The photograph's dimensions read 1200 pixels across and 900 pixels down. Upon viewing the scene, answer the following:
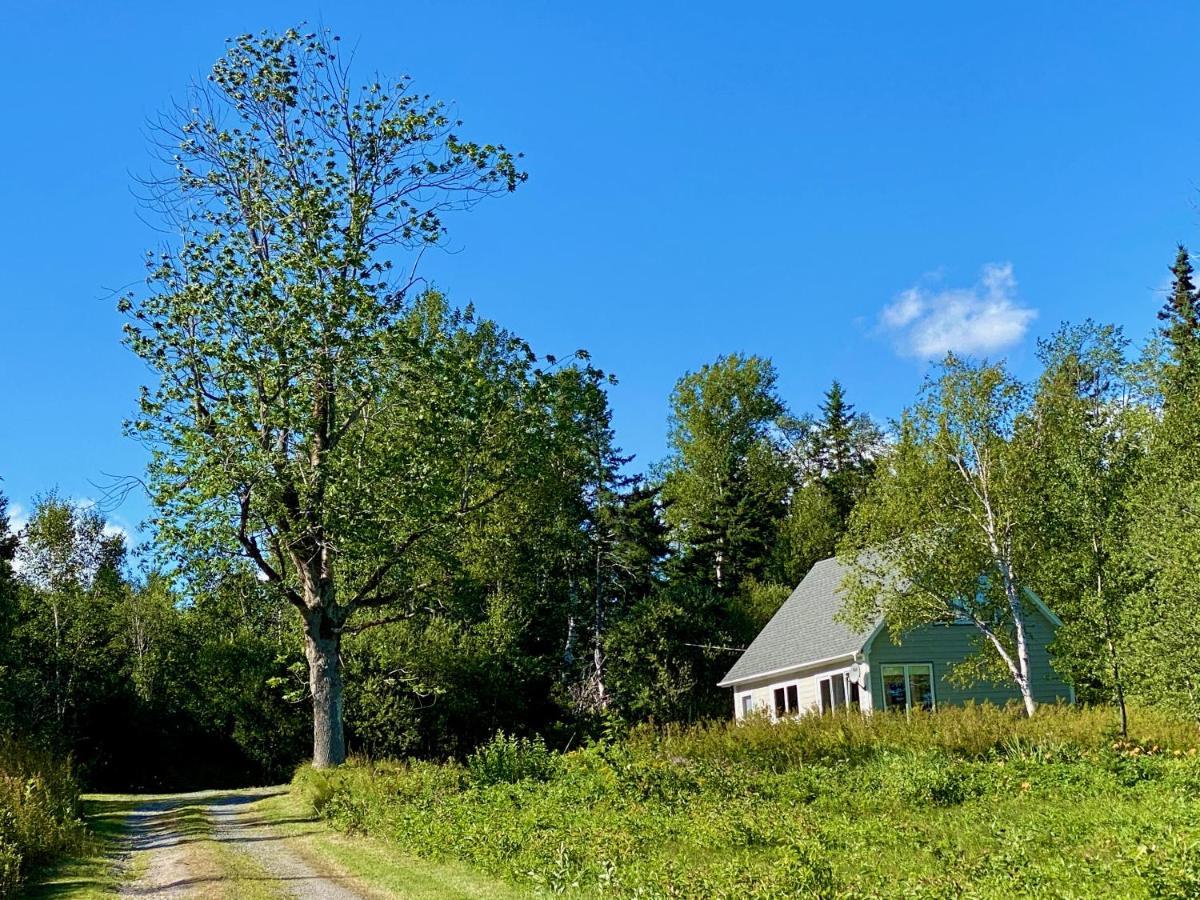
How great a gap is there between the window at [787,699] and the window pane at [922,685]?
425 centimetres

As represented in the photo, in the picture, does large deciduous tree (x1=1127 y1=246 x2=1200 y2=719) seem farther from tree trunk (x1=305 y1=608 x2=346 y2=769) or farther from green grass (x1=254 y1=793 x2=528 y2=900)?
tree trunk (x1=305 y1=608 x2=346 y2=769)

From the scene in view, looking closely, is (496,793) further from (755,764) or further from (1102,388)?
(1102,388)

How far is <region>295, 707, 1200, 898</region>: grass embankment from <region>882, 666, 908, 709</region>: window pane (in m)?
7.96

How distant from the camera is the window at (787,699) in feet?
109

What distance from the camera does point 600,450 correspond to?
41844 mm

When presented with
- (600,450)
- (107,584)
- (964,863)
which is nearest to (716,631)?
(600,450)

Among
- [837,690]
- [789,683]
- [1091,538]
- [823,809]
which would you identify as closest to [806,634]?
[789,683]

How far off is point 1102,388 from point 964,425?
17596mm

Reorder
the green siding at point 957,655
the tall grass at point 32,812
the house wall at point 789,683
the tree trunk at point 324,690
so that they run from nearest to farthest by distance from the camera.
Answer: the tall grass at point 32,812 → the tree trunk at point 324,690 → the green siding at point 957,655 → the house wall at point 789,683

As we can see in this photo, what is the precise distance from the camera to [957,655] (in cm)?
3039

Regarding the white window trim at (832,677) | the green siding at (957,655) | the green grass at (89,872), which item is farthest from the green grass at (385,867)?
the green siding at (957,655)

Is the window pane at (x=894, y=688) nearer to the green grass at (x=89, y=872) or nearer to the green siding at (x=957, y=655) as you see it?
the green siding at (x=957, y=655)

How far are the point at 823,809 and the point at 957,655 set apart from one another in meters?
18.8

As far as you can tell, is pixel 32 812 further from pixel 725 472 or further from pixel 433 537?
pixel 725 472
